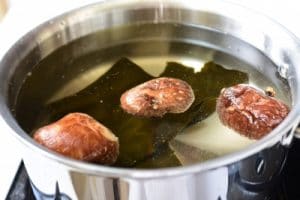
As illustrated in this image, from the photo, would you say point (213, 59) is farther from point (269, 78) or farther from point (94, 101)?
point (94, 101)

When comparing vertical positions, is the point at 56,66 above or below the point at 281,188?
above

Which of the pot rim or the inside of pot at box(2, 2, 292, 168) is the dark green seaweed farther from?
the pot rim

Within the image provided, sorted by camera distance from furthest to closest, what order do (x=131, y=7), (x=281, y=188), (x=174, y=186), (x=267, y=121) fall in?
(x=131, y=7)
(x=281, y=188)
(x=267, y=121)
(x=174, y=186)

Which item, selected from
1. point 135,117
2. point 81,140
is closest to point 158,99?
point 135,117

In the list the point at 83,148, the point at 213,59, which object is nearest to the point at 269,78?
the point at 213,59

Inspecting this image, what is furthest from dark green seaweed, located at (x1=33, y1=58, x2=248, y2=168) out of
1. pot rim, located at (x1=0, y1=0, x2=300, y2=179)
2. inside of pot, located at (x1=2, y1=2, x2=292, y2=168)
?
pot rim, located at (x1=0, y1=0, x2=300, y2=179)

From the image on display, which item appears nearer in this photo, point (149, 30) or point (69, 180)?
point (69, 180)
